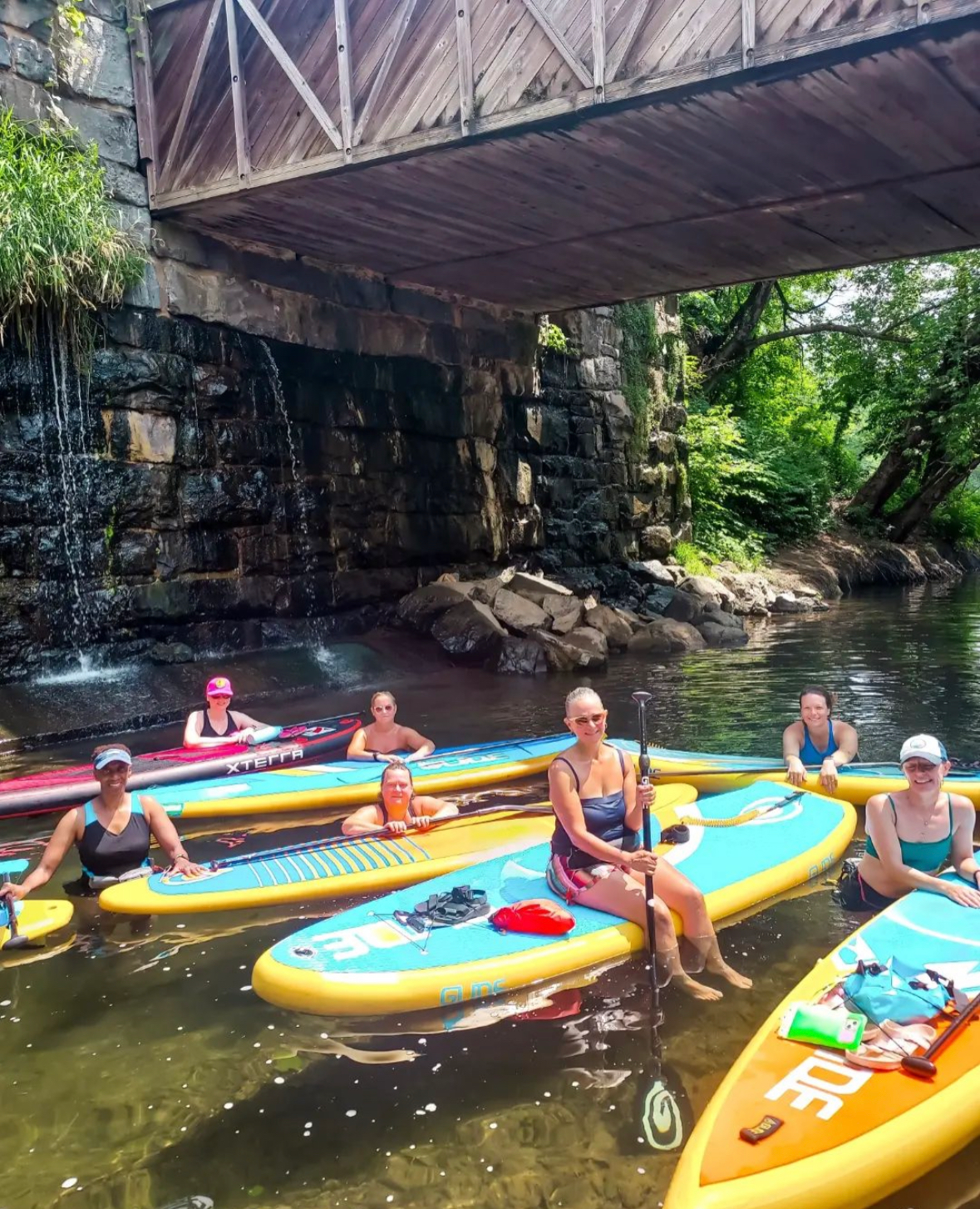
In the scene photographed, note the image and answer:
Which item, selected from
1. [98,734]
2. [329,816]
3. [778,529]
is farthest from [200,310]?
[778,529]

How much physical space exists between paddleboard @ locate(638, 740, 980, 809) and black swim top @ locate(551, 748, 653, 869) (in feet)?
5.21

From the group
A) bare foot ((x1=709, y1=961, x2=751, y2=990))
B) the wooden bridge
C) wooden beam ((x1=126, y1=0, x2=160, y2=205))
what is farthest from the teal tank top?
wooden beam ((x1=126, y1=0, x2=160, y2=205))

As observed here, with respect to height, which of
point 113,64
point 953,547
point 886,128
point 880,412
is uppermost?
point 113,64

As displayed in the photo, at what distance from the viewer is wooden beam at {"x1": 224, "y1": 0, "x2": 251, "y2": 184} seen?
9.29 metres

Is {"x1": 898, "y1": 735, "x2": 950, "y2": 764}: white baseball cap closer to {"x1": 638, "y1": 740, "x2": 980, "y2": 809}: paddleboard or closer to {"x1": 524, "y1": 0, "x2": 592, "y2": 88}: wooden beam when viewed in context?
{"x1": 638, "y1": 740, "x2": 980, "y2": 809}: paddleboard

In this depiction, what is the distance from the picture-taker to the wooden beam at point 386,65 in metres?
8.59

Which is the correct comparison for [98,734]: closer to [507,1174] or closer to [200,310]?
[200,310]

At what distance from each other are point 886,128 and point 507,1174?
7.90 m

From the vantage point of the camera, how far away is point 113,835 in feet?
16.5

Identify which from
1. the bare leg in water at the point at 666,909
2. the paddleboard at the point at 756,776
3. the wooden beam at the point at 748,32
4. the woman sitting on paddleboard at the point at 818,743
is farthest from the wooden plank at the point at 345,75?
the bare leg in water at the point at 666,909

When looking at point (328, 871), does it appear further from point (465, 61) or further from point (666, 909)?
point (465, 61)

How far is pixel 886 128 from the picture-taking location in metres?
8.08

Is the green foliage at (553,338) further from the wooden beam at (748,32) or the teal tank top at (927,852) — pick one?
the teal tank top at (927,852)

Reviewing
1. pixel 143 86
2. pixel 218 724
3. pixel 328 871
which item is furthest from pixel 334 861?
pixel 143 86
